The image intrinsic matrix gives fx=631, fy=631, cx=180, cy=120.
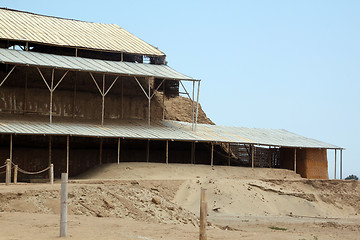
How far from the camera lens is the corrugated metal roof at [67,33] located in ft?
129

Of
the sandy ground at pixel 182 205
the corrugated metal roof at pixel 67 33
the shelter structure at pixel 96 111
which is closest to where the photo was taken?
the sandy ground at pixel 182 205

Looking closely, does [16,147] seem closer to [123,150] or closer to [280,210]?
[123,150]

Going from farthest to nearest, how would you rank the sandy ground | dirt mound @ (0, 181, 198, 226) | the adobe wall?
the adobe wall → dirt mound @ (0, 181, 198, 226) → the sandy ground

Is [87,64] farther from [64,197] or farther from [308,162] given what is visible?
[64,197]

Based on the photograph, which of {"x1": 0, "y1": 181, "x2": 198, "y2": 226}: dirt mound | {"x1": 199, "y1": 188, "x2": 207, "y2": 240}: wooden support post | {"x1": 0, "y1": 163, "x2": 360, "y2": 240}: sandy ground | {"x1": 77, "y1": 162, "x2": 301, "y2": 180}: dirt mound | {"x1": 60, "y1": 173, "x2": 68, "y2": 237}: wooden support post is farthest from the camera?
{"x1": 77, "y1": 162, "x2": 301, "y2": 180}: dirt mound

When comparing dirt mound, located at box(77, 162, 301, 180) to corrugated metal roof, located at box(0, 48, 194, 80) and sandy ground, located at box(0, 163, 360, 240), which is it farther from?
corrugated metal roof, located at box(0, 48, 194, 80)

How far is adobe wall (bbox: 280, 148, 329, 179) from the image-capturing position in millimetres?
40625

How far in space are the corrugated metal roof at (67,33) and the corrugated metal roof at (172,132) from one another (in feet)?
19.1

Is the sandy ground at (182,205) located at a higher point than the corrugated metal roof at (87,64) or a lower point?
lower

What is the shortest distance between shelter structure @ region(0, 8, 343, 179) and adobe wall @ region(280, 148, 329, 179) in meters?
0.07

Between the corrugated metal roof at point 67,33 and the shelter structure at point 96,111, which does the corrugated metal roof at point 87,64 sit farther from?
the corrugated metal roof at point 67,33

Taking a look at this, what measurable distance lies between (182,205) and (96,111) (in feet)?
39.1

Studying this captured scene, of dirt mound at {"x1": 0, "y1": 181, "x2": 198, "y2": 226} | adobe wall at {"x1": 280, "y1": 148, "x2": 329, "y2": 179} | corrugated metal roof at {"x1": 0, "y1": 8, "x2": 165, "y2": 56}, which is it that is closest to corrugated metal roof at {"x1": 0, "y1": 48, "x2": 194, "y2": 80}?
corrugated metal roof at {"x1": 0, "y1": 8, "x2": 165, "y2": 56}

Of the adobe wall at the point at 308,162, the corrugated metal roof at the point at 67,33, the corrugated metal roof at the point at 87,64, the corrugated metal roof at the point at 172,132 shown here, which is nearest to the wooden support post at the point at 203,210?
the corrugated metal roof at the point at 172,132
